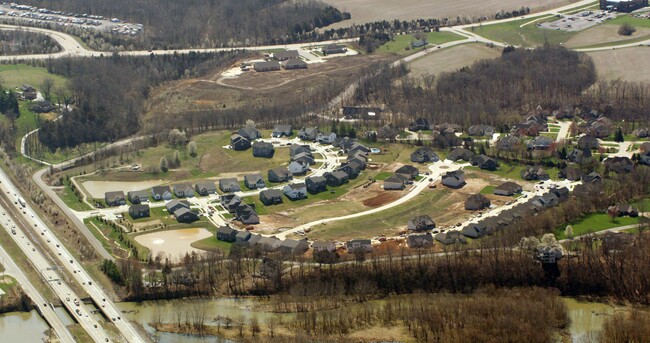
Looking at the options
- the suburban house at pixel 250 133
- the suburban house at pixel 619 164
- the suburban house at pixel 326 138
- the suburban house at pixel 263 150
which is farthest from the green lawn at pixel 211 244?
the suburban house at pixel 619 164

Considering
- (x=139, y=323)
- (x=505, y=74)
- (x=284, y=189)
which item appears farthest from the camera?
(x=505, y=74)

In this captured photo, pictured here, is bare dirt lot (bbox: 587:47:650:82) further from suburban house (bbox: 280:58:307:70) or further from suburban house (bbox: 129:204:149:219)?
suburban house (bbox: 129:204:149:219)

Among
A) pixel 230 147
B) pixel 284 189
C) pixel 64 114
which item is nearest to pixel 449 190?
pixel 284 189

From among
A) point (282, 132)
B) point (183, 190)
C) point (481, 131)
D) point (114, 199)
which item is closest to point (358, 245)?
point (183, 190)

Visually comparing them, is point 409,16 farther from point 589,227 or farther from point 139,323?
point 139,323

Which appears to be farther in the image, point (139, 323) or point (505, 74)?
point (505, 74)
